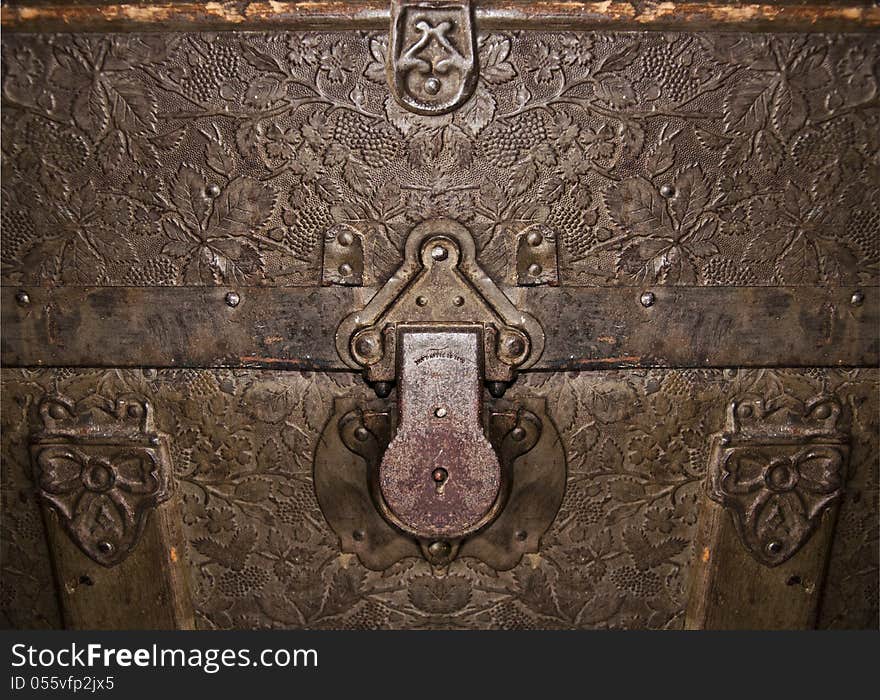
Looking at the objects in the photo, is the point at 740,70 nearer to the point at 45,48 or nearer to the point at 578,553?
the point at 578,553

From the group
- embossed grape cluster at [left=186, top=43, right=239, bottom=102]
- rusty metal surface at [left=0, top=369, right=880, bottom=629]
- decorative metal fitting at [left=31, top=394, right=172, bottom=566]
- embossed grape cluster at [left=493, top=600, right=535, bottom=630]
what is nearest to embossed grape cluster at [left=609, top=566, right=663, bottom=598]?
rusty metal surface at [left=0, top=369, right=880, bottom=629]

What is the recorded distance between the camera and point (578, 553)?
4.02ft

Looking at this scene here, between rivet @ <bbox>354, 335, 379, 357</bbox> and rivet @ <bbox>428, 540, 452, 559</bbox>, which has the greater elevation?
rivet @ <bbox>354, 335, 379, 357</bbox>

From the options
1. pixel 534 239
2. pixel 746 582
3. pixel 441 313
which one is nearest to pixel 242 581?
pixel 441 313

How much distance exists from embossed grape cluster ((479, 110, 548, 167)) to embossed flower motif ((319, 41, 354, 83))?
0.22m

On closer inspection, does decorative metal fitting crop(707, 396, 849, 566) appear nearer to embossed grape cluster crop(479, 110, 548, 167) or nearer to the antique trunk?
the antique trunk

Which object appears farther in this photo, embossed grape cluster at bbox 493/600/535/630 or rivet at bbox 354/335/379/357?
embossed grape cluster at bbox 493/600/535/630

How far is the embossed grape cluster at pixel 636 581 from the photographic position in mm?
1236

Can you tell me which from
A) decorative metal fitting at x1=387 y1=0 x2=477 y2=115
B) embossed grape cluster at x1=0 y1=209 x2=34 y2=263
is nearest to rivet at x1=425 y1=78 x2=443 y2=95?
decorative metal fitting at x1=387 y1=0 x2=477 y2=115

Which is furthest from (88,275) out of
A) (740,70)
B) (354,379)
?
(740,70)

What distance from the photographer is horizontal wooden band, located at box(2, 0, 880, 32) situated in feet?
3.47

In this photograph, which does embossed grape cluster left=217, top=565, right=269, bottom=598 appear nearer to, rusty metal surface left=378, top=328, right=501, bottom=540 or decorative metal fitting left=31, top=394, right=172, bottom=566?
decorative metal fitting left=31, top=394, right=172, bottom=566

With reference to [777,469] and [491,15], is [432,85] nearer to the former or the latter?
[491,15]

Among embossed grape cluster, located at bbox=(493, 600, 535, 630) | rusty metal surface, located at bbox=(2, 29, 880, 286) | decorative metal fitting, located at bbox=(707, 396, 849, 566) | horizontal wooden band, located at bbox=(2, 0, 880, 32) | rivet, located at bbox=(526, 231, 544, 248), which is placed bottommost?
embossed grape cluster, located at bbox=(493, 600, 535, 630)
